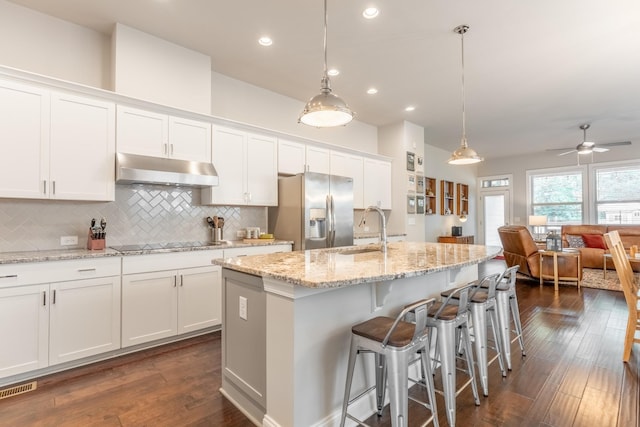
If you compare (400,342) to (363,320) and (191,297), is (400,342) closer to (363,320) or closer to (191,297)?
(363,320)

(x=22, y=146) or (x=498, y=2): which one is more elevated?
(x=498, y=2)

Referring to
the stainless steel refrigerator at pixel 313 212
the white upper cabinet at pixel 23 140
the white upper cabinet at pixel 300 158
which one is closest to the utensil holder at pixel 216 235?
the stainless steel refrigerator at pixel 313 212

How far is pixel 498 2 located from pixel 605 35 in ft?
4.74

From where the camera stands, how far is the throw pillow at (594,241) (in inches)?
275

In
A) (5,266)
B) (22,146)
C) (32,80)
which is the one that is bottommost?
(5,266)

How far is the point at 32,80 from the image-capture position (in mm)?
2584

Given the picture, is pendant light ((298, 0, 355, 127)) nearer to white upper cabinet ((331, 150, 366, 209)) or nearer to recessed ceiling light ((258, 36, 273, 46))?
recessed ceiling light ((258, 36, 273, 46))

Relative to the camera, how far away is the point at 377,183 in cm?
593

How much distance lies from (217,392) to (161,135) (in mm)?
2450

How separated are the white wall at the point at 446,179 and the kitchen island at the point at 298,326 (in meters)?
6.13

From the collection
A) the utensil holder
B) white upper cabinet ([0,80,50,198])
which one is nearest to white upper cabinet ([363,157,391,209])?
the utensil holder

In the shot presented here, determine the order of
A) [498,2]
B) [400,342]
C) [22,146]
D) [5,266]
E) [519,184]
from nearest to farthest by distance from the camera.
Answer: [400,342] < [5,266] < [22,146] < [498,2] < [519,184]

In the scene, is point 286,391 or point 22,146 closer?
point 286,391

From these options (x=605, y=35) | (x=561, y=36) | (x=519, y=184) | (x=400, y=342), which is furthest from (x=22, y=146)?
(x=519, y=184)
